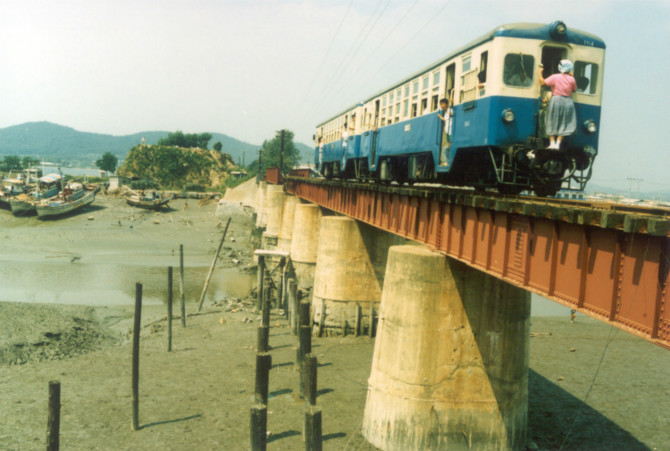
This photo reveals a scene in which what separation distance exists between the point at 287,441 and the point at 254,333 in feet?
35.3

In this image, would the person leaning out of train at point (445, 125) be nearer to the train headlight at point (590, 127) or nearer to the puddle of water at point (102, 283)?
the train headlight at point (590, 127)

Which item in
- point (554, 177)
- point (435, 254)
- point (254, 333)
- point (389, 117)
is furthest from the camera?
point (254, 333)

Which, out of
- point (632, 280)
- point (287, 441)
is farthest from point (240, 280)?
point (632, 280)

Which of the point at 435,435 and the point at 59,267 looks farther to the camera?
the point at 59,267

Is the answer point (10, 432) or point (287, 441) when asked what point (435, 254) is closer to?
point (287, 441)

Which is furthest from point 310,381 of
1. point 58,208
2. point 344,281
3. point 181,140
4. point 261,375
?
point 181,140

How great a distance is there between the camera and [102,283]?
119 feet

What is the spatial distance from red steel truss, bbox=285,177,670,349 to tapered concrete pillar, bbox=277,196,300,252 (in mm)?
23885

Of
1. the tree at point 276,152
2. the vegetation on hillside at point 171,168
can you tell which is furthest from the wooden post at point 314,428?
the tree at point 276,152

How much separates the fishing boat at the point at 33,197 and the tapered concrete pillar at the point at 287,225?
37.9 meters

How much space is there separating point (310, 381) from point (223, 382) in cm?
687

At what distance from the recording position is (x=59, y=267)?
40531 mm

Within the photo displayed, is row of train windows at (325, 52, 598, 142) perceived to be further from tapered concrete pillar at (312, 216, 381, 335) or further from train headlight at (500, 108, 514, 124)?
tapered concrete pillar at (312, 216, 381, 335)

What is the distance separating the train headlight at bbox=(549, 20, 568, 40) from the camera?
1184cm
